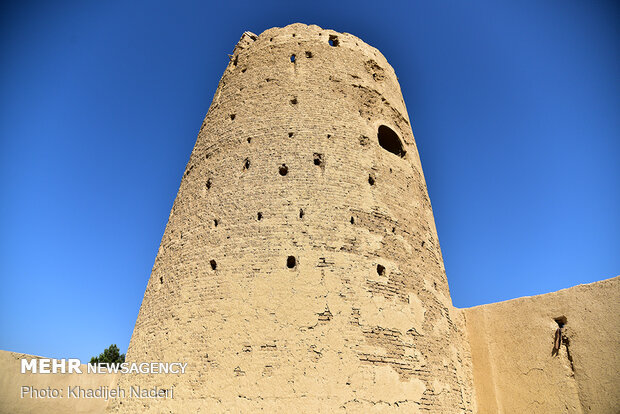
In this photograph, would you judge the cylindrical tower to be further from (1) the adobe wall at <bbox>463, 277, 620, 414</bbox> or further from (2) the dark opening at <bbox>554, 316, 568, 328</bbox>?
(2) the dark opening at <bbox>554, 316, 568, 328</bbox>

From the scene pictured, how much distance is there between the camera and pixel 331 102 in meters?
8.70

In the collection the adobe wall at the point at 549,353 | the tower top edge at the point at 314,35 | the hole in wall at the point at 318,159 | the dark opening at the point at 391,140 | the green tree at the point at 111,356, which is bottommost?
the adobe wall at the point at 549,353

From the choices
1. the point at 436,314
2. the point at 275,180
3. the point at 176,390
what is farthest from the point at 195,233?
the point at 436,314

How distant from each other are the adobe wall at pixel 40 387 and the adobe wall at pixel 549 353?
331 inches

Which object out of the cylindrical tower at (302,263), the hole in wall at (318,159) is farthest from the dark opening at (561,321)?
the hole in wall at (318,159)

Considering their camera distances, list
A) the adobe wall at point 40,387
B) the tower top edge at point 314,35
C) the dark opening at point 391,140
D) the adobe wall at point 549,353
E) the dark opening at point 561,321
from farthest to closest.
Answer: the tower top edge at point 314,35 → the dark opening at point 391,140 → the adobe wall at point 40,387 → the dark opening at point 561,321 → the adobe wall at point 549,353

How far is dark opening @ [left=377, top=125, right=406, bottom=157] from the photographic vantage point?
951 centimetres

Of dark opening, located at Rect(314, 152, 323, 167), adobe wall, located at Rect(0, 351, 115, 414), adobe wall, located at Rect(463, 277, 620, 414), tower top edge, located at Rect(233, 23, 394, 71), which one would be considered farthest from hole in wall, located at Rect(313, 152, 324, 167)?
adobe wall, located at Rect(0, 351, 115, 414)

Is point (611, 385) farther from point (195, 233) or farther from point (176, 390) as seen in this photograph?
point (195, 233)

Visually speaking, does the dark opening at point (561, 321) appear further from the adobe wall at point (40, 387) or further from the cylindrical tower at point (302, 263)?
the adobe wall at point (40, 387)

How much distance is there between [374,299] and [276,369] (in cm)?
198

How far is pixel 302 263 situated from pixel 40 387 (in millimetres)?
7030

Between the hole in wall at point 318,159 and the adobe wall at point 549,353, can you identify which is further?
the hole in wall at point 318,159

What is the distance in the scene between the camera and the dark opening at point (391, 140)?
31.2 feet
